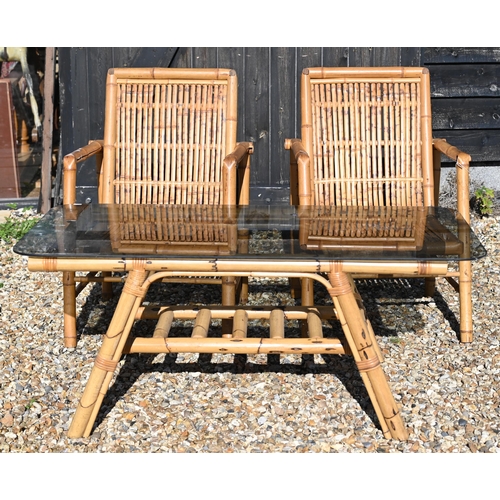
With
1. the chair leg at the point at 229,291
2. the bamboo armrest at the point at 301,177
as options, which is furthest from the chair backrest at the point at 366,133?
the chair leg at the point at 229,291

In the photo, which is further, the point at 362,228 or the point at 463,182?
the point at 463,182

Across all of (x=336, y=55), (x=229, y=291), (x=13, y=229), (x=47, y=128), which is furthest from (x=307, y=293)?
(x=47, y=128)

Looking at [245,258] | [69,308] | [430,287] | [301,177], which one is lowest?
[430,287]

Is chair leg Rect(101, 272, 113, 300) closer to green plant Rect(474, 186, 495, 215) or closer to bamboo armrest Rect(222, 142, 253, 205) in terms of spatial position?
bamboo armrest Rect(222, 142, 253, 205)

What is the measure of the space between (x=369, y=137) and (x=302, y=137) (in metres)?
0.34

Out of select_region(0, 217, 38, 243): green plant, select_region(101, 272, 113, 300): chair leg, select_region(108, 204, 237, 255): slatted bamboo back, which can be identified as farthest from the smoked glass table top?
select_region(0, 217, 38, 243): green plant

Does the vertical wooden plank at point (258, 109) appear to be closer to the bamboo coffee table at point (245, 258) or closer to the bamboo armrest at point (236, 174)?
the bamboo armrest at point (236, 174)

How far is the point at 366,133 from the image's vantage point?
4.23 metres

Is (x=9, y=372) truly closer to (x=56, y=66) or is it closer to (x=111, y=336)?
(x=111, y=336)

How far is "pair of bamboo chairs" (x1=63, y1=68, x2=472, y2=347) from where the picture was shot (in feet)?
13.6

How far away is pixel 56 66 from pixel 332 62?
1816mm

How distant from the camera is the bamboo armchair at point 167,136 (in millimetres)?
4145

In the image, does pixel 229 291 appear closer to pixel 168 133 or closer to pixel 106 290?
pixel 106 290

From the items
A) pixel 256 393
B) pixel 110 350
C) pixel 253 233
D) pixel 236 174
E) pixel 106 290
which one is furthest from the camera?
pixel 106 290
